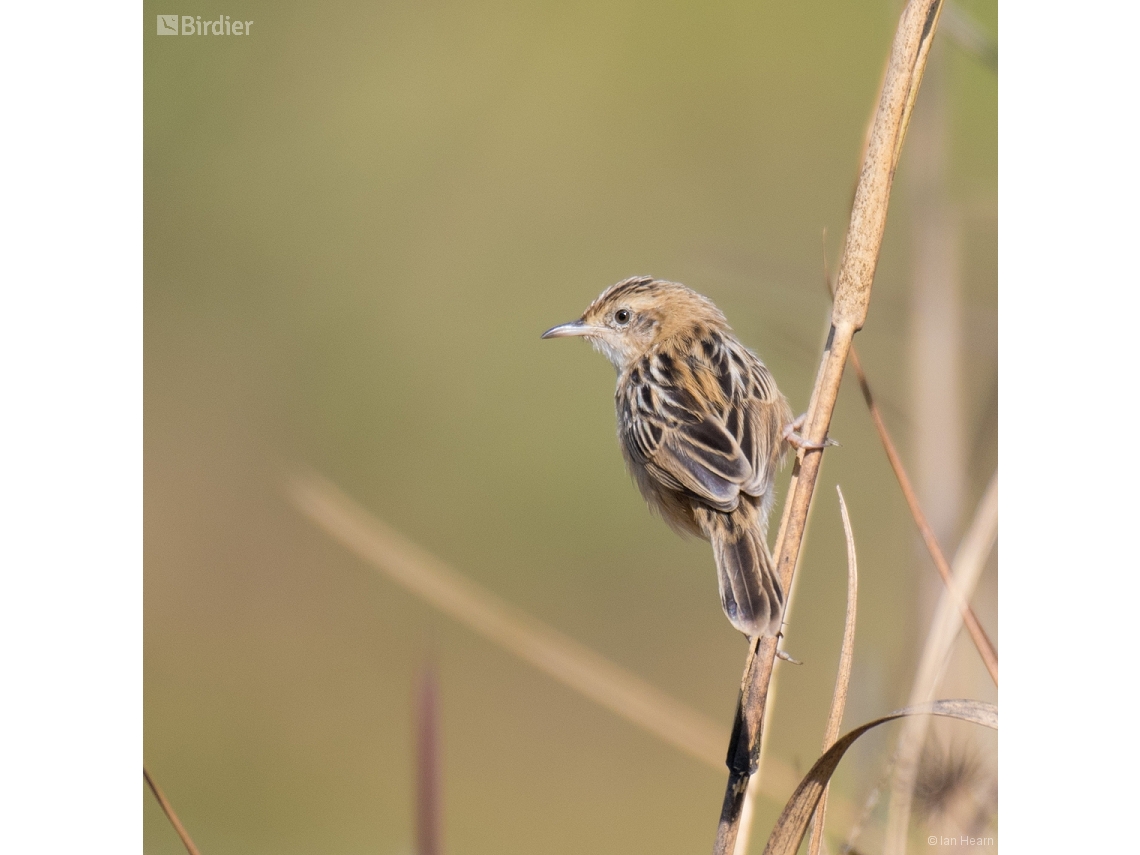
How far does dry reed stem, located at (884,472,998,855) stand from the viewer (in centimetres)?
234

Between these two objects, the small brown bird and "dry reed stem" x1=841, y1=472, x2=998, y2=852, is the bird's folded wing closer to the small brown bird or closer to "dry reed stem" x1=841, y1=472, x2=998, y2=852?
the small brown bird

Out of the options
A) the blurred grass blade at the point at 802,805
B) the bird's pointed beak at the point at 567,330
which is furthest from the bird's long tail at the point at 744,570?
the bird's pointed beak at the point at 567,330

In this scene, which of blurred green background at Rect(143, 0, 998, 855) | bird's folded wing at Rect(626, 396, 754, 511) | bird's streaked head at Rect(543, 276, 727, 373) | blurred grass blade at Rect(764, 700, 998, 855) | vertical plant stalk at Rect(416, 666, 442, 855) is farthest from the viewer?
bird's streaked head at Rect(543, 276, 727, 373)

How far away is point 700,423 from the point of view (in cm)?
305

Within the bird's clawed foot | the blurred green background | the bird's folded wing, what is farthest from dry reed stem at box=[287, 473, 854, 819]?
the bird's clawed foot

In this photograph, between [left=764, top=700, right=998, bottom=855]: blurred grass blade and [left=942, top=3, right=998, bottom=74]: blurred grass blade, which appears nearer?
[left=764, top=700, right=998, bottom=855]: blurred grass blade

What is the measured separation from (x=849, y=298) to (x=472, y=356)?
2.28 m

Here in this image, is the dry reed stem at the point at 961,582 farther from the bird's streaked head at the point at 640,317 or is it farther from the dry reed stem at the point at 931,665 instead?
the bird's streaked head at the point at 640,317

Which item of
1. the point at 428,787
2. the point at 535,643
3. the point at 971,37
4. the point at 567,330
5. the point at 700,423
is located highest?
the point at 971,37

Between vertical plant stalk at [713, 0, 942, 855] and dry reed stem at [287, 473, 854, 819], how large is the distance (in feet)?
1.84

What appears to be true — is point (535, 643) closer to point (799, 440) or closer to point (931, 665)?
point (799, 440)

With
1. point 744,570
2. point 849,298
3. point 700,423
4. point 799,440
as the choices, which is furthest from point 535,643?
point 849,298

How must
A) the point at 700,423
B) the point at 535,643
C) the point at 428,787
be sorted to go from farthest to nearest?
the point at 700,423
the point at 535,643
the point at 428,787

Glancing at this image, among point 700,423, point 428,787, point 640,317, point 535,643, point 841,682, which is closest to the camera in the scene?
point 428,787
